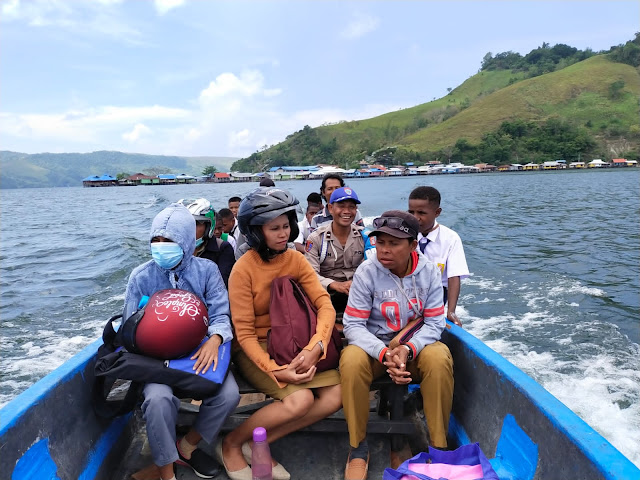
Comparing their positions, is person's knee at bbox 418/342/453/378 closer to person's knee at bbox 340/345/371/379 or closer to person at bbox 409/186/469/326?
person's knee at bbox 340/345/371/379

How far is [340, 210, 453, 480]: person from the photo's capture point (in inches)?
88.6

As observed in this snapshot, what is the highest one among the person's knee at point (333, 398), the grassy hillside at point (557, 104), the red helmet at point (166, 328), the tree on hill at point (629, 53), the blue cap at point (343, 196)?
the tree on hill at point (629, 53)

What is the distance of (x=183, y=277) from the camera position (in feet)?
7.95

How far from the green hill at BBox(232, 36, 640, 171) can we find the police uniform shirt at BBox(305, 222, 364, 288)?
88277 mm

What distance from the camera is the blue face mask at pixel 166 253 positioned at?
7.38ft

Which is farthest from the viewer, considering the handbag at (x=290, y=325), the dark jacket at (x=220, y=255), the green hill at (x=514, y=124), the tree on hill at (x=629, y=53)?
the tree on hill at (x=629, y=53)

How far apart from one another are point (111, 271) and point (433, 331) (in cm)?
1021

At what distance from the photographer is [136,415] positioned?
2.76 m

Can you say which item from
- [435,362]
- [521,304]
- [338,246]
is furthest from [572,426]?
[521,304]

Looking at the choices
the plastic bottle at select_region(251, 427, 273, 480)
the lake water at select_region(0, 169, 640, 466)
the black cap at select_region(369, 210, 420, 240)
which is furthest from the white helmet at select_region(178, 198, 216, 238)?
the lake water at select_region(0, 169, 640, 466)

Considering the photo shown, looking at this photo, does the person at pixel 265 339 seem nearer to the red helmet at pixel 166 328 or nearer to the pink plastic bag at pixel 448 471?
the red helmet at pixel 166 328

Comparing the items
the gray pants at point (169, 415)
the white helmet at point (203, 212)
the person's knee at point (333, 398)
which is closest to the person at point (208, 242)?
the white helmet at point (203, 212)

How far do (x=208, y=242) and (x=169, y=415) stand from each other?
1.40 metres

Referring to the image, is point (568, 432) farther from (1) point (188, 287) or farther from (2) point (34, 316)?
(2) point (34, 316)
